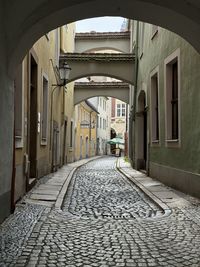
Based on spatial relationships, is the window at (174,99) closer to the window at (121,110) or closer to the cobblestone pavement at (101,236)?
the cobblestone pavement at (101,236)

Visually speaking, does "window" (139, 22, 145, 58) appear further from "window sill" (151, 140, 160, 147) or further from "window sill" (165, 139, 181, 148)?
"window sill" (165, 139, 181, 148)

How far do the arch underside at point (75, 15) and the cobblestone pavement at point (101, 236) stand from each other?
243 cm

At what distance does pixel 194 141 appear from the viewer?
923 centimetres

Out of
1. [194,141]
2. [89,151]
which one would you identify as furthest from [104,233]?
[89,151]

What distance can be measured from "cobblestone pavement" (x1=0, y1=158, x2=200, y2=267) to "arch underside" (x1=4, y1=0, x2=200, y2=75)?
7.98ft

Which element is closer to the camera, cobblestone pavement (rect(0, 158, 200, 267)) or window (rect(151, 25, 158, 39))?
cobblestone pavement (rect(0, 158, 200, 267))

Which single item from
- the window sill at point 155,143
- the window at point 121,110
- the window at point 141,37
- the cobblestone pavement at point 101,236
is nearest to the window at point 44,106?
the window sill at point 155,143

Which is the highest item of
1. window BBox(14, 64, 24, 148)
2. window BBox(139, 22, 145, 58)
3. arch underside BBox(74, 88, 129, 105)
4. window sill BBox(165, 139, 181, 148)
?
window BBox(139, 22, 145, 58)

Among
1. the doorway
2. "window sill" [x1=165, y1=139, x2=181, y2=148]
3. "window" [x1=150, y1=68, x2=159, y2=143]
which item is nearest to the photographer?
"window sill" [x1=165, y1=139, x2=181, y2=148]

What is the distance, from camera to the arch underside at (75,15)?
20.5 feet

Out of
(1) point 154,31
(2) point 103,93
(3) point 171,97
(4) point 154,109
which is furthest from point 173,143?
(2) point 103,93

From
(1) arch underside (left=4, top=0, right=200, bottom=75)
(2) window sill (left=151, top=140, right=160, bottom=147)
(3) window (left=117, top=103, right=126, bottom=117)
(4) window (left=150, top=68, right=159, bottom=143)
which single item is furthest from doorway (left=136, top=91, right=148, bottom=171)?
(3) window (left=117, top=103, right=126, bottom=117)

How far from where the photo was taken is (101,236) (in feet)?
18.6

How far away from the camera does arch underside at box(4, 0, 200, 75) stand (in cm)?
625
